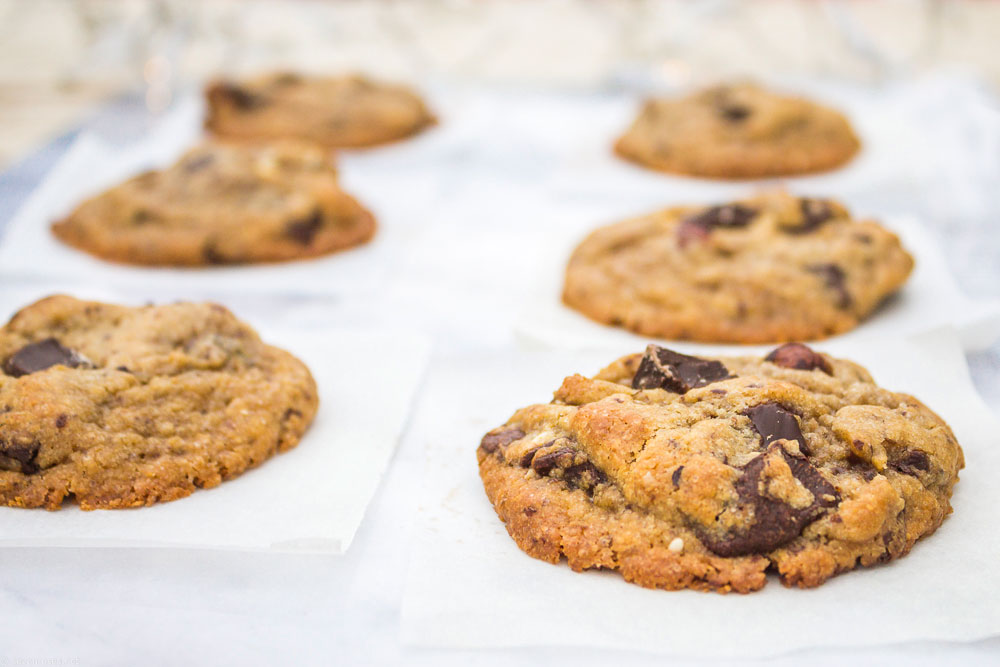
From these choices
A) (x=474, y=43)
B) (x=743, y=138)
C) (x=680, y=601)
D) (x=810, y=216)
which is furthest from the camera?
(x=474, y=43)

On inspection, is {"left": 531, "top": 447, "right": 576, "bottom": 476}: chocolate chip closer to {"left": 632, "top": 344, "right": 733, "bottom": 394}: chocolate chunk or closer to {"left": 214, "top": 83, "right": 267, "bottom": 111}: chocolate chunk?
{"left": 632, "top": 344, "right": 733, "bottom": 394}: chocolate chunk

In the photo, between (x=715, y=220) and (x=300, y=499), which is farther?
(x=715, y=220)

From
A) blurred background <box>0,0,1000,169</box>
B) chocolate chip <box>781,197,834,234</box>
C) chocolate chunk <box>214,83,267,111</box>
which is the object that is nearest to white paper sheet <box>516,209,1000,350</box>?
chocolate chip <box>781,197,834,234</box>

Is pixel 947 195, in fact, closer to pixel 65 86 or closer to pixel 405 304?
pixel 405 304

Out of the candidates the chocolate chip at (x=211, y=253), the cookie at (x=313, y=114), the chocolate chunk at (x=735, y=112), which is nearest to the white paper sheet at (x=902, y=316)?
the chocolate chip at (x=211, y=253)

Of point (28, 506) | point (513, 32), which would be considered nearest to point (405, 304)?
point (28, 506)

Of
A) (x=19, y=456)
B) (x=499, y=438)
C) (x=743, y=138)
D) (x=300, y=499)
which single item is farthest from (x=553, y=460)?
(x=743, y=138)

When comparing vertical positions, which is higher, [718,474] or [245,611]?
[718,474]

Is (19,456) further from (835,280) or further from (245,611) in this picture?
(835,280)
